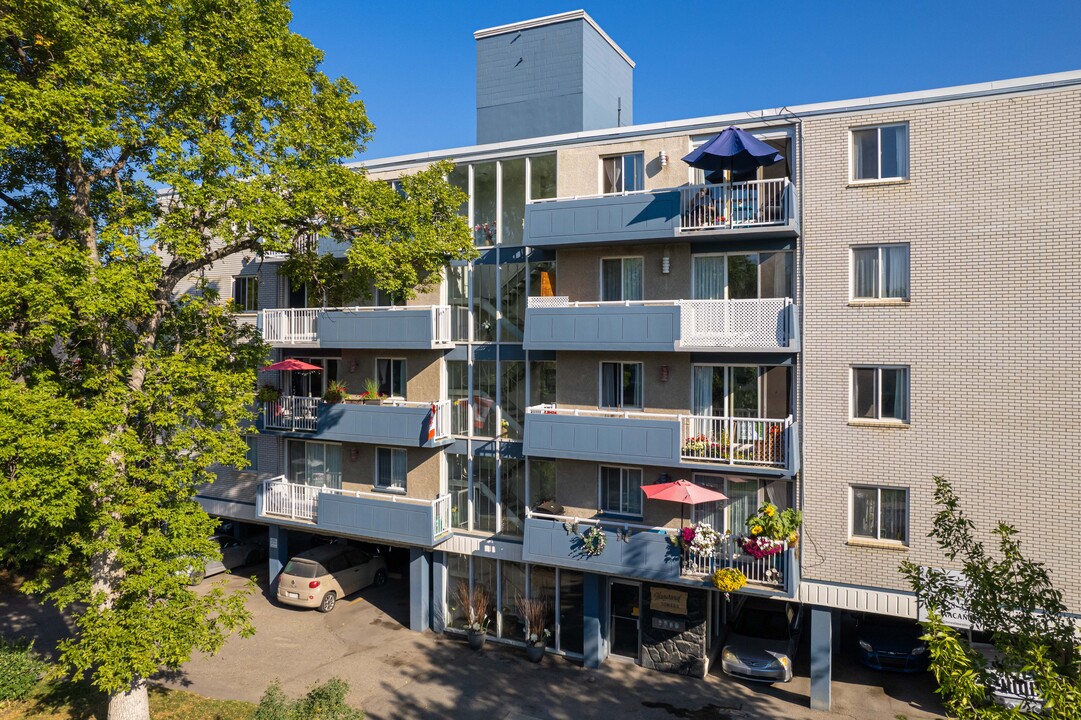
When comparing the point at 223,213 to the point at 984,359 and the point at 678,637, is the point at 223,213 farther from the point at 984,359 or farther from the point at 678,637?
the point at 984,359

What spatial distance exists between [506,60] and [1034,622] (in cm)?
1908

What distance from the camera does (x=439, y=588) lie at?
68.1 ft

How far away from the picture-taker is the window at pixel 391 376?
21125 millimetres

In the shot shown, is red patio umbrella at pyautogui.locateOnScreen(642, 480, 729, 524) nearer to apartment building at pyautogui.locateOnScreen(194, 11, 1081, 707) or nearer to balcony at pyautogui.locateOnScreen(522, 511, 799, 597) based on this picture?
apartment building at pyautogui.locateOnScreen(194, 11, 1081, 707)

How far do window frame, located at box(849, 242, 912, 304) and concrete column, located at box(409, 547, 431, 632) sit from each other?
13690mm

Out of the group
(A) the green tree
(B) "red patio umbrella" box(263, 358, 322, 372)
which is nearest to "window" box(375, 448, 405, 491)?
(B) "red patio umbrella" box(263, 358, 322, 372)

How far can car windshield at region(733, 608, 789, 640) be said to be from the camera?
60.8 ft

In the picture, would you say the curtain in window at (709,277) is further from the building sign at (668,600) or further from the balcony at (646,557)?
the building sign at (668,600)

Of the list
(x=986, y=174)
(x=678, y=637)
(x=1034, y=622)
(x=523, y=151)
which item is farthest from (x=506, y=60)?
(x=1034, y=622)

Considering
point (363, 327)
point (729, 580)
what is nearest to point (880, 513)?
point (729, 580)

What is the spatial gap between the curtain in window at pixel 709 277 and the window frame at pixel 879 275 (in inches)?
117

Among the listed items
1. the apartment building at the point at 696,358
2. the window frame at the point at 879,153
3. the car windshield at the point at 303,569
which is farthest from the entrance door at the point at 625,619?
the window frame at the point at 879,153

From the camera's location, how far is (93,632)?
12773mm

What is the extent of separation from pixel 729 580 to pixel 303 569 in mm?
13543
